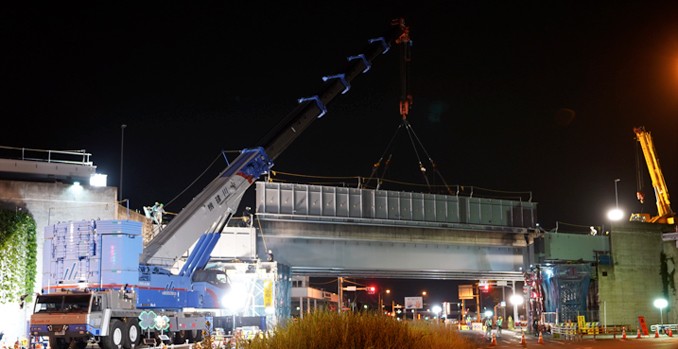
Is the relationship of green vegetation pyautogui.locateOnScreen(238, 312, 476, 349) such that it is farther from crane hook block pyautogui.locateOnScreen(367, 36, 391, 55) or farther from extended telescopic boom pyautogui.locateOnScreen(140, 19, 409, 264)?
crane hook block pyautogui.locateOnScreen(367, 36, 391, 55)

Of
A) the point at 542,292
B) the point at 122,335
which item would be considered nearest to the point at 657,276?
the point at 542,292

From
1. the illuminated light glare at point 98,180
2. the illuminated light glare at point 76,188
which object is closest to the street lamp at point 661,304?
the illuminated light glare at point 98,180

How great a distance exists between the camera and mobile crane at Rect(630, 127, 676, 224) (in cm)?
7738

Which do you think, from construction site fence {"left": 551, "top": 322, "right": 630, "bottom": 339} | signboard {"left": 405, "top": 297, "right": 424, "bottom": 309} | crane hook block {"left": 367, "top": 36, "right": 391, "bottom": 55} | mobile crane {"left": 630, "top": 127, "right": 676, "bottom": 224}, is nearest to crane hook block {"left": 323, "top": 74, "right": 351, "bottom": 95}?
crane hook block {"left": 367, "top": 36, "right": 391, "bottom": 55}

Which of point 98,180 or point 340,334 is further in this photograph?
point 98,180

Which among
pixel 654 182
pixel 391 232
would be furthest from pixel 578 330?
pixel 654 182

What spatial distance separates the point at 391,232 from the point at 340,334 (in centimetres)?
3145

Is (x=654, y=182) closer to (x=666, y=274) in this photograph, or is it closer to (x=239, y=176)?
(x=666, y=274)

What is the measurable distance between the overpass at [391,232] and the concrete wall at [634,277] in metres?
6.26

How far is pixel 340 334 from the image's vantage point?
669 inches

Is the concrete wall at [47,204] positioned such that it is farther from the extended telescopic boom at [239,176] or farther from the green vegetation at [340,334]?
the green vegetation at [340,334]

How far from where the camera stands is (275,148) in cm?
3497

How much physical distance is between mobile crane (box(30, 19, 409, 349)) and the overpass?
10274mm

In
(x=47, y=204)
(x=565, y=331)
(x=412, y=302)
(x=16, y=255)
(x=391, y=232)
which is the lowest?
(x=565, y=331)
